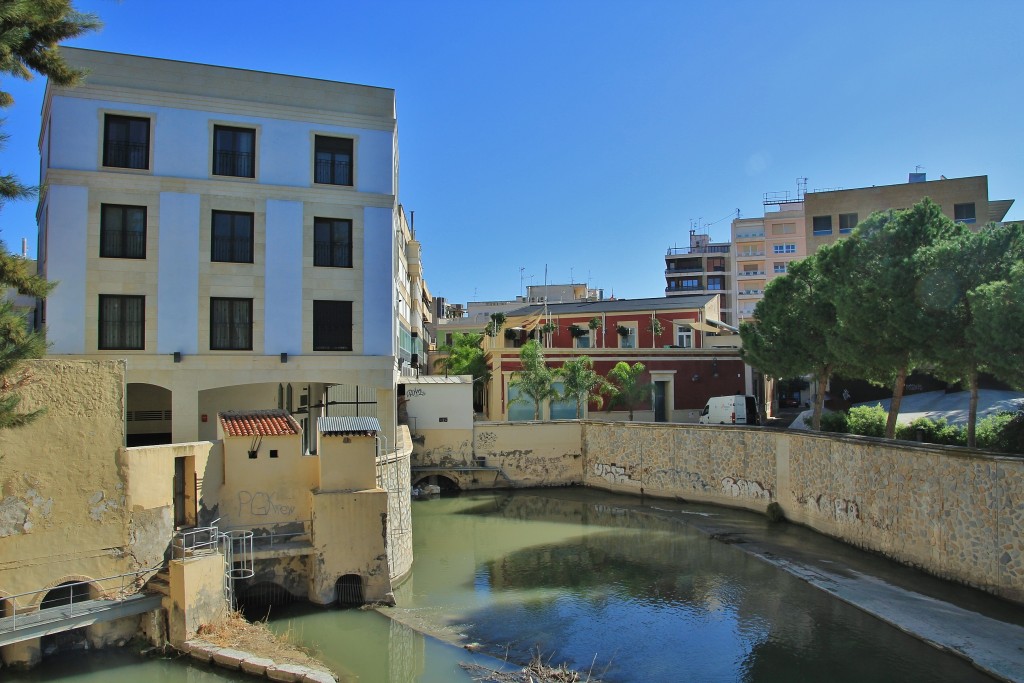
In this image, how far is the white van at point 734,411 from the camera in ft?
118

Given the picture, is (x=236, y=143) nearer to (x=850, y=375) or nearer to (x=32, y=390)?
(x=32, y=390)

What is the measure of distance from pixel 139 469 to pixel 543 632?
9702 millimetres

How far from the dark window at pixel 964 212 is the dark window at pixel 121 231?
1775 inches

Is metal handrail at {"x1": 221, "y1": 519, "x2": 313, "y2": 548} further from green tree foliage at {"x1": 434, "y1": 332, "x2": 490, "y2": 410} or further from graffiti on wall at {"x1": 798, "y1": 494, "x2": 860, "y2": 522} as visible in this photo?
green tree foliage at {"x1": 434, "y1": 332, "x2": 490, "y2": 410}

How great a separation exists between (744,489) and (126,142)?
83.9 feet

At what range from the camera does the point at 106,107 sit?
67.5 ft

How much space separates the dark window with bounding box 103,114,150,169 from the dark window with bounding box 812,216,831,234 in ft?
142

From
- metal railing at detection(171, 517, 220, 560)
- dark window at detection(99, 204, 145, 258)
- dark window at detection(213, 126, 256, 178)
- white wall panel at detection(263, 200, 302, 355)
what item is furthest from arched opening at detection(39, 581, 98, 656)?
dark window at detection(213, 126, 256, 178)

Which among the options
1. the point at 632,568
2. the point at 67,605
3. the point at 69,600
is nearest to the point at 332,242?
the point at 69,600

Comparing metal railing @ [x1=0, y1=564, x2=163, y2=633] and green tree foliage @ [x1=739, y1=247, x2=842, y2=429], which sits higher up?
green tree foliage @ [x1=739, y1=247, x2=842, y2=429]

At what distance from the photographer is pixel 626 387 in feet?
129

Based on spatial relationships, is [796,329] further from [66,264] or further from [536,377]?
[66,264]

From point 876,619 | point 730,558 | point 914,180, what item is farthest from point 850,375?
point 914,180

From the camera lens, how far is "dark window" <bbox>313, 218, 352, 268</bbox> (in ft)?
73.4
